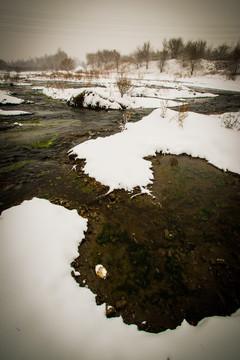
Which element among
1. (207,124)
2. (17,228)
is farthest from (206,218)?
(207,124)

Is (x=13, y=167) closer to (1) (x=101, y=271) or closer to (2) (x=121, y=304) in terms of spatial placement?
(1) (x=101, y=271)

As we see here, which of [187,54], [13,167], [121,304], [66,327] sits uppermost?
[187,54]

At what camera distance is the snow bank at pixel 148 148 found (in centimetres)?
367

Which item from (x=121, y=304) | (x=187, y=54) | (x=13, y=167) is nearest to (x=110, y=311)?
(x=121, y=304)

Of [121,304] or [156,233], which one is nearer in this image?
[121,304]

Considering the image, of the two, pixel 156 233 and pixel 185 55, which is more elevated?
pixel 185 55

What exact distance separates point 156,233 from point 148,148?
3.00 m

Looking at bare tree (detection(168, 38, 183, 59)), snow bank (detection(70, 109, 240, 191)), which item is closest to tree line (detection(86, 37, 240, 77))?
bare tree (detection(168, 38, 183, 59))

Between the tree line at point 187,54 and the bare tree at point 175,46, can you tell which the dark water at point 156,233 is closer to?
the tree line at point 187,54

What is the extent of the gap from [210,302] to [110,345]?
1.24 meters

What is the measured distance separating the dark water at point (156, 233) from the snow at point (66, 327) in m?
0.15

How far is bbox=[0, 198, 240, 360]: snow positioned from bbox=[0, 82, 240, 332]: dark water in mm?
152

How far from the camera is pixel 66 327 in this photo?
4.64ft

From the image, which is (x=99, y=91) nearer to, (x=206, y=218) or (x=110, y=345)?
(x=206, y=218)
